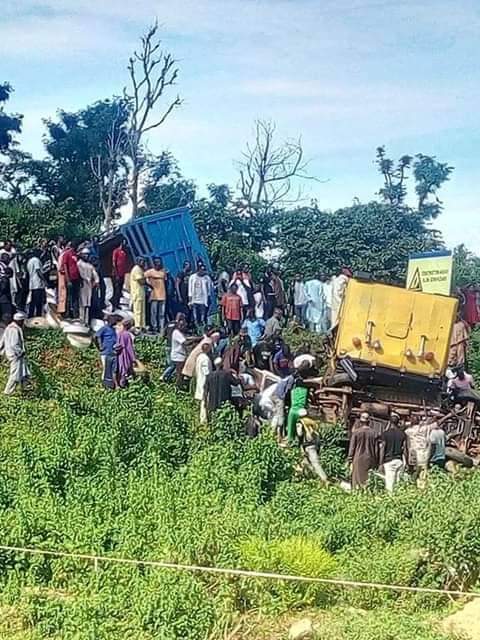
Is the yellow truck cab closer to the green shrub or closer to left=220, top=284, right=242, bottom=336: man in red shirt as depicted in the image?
left=220, top=284, right=242, bottom=336: man in red shirt

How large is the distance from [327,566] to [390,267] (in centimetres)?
2129

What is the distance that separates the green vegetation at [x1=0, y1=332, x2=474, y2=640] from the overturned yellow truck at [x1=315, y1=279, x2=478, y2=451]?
350 centimetres

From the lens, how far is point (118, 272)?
19.4m

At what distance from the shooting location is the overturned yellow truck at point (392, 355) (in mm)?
15906

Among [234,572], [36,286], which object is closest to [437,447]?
[234,572]

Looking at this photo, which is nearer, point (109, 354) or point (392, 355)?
point (109, 354)

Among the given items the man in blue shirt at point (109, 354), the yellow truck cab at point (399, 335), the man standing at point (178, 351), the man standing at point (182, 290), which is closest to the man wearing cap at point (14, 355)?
the man in blue shirt at point (109, 354)

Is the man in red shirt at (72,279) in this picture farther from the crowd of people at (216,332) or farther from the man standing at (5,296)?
the man standing at (5,296)

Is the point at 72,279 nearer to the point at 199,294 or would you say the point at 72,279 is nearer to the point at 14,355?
the point at 199,294

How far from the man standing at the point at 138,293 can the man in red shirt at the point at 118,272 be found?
0.73 m

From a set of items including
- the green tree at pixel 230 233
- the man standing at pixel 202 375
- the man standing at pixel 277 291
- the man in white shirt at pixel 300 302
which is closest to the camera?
the man standing at pixel 202 375

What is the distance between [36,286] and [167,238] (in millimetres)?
3856

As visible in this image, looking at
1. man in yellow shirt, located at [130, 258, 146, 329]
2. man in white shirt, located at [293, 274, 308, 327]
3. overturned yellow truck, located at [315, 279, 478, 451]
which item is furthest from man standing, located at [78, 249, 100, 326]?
man in white shirt, located at [293, 274, 308, 327]

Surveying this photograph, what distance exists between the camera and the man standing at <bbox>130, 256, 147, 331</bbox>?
1806 centimetres
